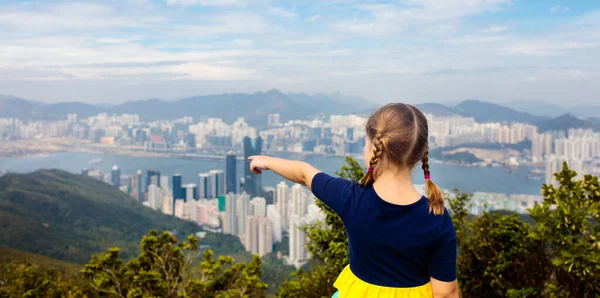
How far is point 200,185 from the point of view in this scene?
5591 cm

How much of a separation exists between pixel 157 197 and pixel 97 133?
38.6 meters

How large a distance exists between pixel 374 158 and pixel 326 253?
8.37 feet

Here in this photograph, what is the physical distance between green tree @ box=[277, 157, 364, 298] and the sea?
28.4 m

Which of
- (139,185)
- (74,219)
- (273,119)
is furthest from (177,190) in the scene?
(273,119)

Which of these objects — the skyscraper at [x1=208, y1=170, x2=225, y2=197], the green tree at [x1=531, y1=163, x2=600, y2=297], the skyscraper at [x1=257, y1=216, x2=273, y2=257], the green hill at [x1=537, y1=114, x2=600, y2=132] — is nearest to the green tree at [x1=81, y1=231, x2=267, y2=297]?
the green tree at [x1=531, y1=163, x2=600, y2=297]

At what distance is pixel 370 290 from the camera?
1.00 metres

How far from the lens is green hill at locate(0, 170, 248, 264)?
93.1 feet

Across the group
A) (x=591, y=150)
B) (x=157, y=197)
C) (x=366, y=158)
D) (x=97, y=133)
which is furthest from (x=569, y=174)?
(x=97, y=133)

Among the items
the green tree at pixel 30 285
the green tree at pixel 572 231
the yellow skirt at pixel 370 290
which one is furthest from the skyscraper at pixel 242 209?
the yellow skirt at pixel 370 290

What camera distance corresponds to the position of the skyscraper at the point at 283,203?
118ft

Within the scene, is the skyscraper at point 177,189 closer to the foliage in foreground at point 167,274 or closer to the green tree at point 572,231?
the foliage in foreground at point 167,274

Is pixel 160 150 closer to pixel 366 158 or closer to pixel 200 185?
pixel 200 185

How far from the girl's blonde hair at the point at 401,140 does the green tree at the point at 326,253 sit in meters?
2.18

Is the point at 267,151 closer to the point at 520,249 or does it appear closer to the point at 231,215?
the point at 231,215
